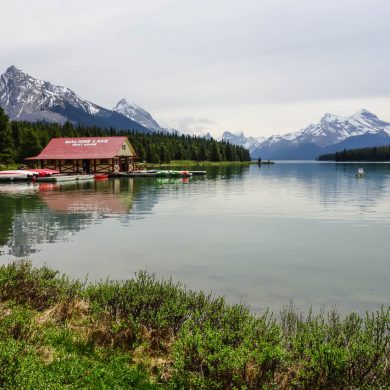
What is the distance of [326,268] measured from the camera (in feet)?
55.5

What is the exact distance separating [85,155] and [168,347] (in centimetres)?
8850

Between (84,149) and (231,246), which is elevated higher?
(84,149)

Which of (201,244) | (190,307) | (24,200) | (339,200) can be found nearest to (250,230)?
(201,244)

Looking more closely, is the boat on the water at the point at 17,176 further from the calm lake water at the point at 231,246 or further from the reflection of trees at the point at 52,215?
the calm lake water at the point at 231,246

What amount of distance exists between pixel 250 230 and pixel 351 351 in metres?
18.5

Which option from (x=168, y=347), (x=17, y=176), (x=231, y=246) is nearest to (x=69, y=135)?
(x=17, y=176)

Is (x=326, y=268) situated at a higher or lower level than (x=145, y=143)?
lower

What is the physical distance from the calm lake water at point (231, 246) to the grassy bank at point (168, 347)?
12.3 ft

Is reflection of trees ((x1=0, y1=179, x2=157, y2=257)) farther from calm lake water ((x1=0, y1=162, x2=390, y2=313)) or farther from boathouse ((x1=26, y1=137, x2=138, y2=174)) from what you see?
boathouse ((x1=26, y1=137, x2=138, y2=174))

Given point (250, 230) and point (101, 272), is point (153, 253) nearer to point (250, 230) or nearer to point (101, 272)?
point (101, 272)

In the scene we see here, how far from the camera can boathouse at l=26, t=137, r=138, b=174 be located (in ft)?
305

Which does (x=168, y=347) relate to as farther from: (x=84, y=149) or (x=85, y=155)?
(x=84, y=149)

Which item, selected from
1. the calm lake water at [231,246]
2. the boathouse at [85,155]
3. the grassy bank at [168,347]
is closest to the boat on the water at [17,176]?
the boathouse at [85,155]

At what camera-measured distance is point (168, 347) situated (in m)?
9.02
